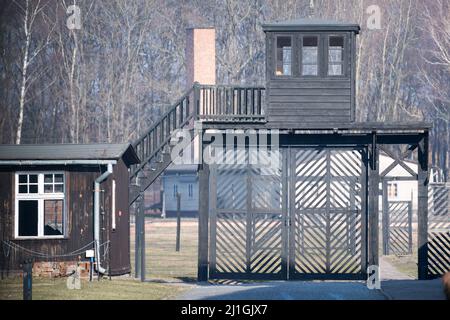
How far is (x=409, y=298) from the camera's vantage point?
2612 centimetres

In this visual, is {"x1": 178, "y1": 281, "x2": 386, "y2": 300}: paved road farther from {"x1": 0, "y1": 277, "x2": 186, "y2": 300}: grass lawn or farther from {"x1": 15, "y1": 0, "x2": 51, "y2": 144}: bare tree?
{"x1": 15, "y1": 0, "x2": 51, "y2": 144}: bare tree

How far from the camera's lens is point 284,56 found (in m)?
32.4

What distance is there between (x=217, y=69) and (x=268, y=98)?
A: 56084 mm

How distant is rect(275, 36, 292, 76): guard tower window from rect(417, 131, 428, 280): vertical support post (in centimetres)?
423

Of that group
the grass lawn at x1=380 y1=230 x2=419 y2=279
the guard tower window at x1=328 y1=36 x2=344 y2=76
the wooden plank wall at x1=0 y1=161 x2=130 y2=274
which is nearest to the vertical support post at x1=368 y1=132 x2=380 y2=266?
the grass lawn at x1=380 y1=230 x2=419 y2=279

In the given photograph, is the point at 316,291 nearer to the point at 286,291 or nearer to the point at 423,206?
the point at 286,291

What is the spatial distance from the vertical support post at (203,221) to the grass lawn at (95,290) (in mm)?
2052

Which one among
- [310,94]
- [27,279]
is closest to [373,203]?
[310,94]

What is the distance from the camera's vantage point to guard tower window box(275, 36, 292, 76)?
3238 cm

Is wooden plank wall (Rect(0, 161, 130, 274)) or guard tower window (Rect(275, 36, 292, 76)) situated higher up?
guard tower window (Rect(275, 36, 292, 76))

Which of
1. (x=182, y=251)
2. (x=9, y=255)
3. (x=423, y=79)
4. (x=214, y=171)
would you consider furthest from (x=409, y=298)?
(x=423, y=79)

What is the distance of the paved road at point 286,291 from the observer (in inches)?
1034

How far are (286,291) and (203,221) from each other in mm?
4932

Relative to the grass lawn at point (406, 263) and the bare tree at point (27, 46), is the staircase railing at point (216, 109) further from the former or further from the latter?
the bare tree at point (27, 46)
